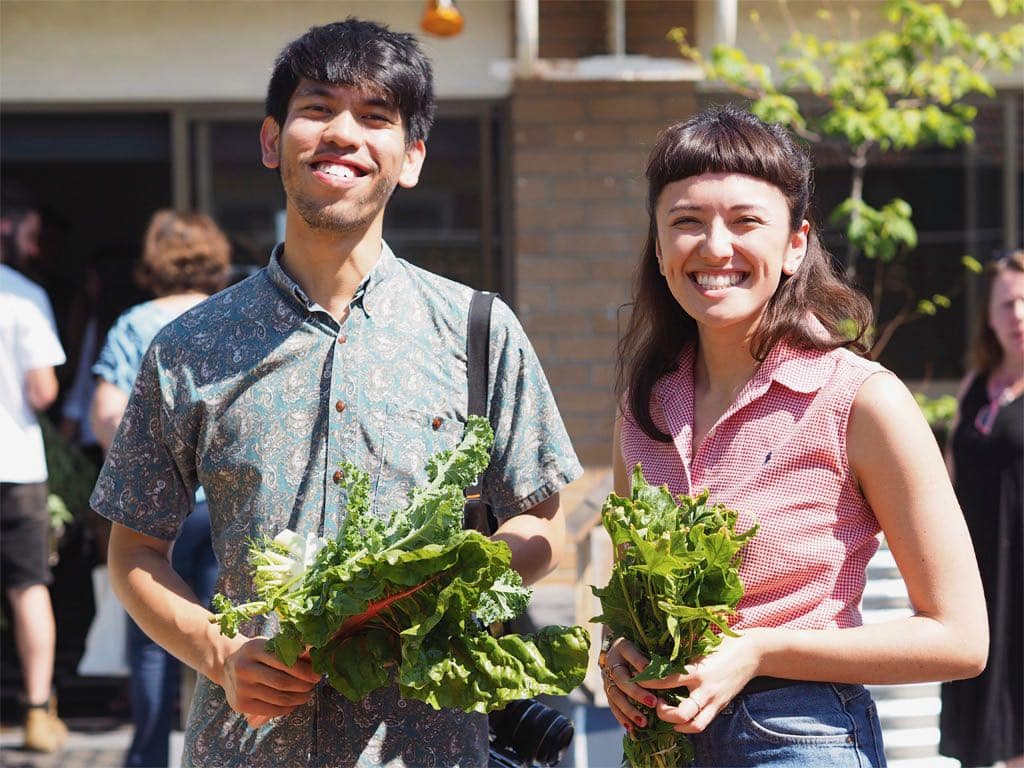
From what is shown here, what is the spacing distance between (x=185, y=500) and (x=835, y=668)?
119cm

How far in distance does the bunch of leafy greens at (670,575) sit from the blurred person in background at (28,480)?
4.01m

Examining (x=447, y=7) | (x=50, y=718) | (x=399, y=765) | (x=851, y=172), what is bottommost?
(x=50, y=718)

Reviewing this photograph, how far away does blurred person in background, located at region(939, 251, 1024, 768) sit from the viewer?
529 cm

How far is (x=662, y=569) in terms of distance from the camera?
6.75ft

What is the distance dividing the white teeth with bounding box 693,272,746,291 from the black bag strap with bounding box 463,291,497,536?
1.37 feet

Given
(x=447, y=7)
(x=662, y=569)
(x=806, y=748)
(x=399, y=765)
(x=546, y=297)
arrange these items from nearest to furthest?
(x=662, y=569) < (x=806, y=748) < (x=399, y=765) < (x=447, y=7) < (x=546, y=297)

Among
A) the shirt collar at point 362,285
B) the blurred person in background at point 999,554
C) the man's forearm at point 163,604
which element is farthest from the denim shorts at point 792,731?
the blurred person in background at point 999,554

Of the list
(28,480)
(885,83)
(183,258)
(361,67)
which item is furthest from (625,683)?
(885,83)

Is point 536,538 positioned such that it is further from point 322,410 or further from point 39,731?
point 39,731

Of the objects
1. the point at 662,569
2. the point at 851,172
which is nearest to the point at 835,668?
the point at 662,569

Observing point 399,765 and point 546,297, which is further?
point 546,297

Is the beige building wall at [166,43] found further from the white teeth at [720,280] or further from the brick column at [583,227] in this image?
the white teeth at [720,280]

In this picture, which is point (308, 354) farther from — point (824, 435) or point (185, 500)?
point (824, 435)

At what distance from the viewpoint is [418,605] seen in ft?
6.85
